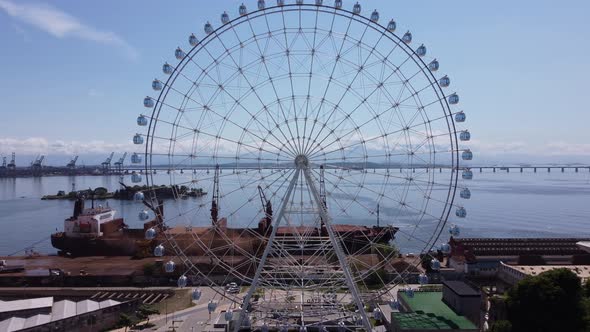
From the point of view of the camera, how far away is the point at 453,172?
15.6 m

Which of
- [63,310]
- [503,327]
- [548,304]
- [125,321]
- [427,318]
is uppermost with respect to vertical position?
[548,304]

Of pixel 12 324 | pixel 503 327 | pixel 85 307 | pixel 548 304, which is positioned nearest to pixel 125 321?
pixel 85 307

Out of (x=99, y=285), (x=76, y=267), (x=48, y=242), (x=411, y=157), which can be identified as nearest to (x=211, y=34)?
(x=411, y=157)

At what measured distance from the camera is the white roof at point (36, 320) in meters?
24.2

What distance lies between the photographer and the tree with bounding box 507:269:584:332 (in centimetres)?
1966

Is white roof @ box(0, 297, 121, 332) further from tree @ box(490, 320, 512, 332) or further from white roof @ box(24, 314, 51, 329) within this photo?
tree @ box(490, 320, 512, 332)

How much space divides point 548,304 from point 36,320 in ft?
81.8

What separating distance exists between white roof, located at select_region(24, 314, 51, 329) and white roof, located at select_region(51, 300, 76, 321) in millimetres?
290

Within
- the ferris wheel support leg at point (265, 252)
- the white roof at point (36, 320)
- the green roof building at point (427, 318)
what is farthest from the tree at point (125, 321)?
the green roof building at point (427, 318)

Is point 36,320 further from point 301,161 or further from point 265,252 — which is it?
point 301,161

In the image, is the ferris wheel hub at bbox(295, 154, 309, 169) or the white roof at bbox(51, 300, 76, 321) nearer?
the ferris wheel hub at bbox(295, 154, 309, 169)

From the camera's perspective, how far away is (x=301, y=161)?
49.3 feet

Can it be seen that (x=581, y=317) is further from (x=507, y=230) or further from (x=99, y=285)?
(x=507, y=230)

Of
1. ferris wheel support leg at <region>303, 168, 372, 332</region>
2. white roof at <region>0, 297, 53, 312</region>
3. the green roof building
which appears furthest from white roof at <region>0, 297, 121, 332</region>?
ferris wheel support leg at <region>303, 168, 372, 332</region>
